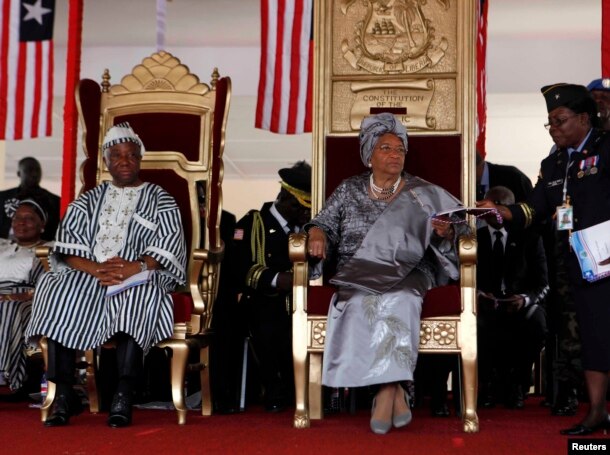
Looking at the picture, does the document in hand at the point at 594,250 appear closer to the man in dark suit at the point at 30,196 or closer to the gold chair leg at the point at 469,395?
the gold chair leg at the point at 469,395

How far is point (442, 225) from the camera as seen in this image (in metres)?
4.43

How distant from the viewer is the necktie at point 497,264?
18.2 ft

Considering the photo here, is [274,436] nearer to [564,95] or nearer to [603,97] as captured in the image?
[564,95]

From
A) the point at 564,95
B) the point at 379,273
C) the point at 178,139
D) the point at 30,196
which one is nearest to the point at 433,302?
the point at 379,273

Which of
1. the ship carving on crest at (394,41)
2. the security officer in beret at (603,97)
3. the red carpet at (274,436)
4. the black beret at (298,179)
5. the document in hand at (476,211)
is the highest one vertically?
the ship carving on crest at (394,41)

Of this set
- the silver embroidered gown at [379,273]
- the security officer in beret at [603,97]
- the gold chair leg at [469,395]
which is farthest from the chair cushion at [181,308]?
the security officer in beret at [603,97]

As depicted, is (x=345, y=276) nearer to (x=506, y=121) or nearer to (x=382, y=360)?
(x=382, y=360)

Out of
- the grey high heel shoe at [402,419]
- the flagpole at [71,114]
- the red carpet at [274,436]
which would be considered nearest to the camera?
the red carpet at [274,436]

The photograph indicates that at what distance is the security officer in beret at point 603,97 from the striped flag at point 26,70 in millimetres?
3869

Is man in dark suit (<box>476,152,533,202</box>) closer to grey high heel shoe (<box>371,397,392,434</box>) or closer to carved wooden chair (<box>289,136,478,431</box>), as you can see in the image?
carved wooden chair (<box>289,136,478,431</box>)

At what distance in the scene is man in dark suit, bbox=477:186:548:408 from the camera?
17.9 ft

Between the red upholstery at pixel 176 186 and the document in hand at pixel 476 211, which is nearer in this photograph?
the document in hand at pixel 476 211

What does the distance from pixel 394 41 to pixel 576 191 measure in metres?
1.40

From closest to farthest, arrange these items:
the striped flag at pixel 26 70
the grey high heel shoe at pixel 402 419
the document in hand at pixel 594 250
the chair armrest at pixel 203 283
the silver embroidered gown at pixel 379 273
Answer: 1. the document in hand at pixel 594 250
2. the grey high heel shoe at pixel 402 419
3. the silver embroidered gown at pixel 379 273
4. the chair armrest at pixel 203 283
5. the striped flag at pixel 26 70
